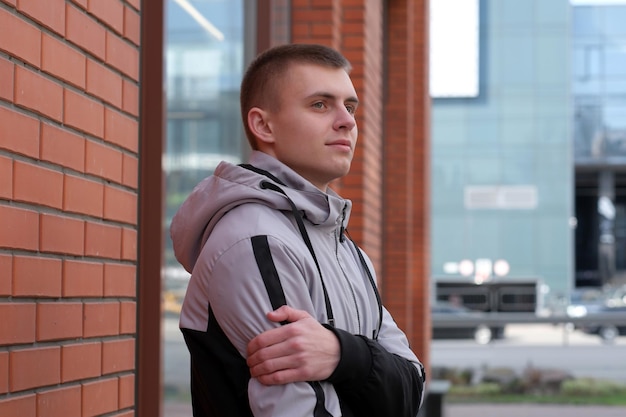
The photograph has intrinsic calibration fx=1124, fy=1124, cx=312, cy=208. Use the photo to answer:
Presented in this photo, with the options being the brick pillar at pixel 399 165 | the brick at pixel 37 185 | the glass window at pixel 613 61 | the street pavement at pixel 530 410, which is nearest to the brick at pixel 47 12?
the brick at pixel 37 185

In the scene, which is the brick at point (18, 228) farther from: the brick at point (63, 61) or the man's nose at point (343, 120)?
the man's nose at point (343, 120)

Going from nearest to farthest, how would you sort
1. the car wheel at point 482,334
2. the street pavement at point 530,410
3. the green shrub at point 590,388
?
the street pavement at point 530,410, the green shrub at point 590,388, the car wheel at point 482,334

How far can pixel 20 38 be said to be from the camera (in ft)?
6.88

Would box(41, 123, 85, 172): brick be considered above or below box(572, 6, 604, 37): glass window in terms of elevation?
below

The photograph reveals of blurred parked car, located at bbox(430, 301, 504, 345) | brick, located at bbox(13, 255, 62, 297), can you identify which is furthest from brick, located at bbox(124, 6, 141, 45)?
blurred parked car, located at bbox(430, 301, 504, 345)

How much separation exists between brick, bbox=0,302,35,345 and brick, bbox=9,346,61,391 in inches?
1.0

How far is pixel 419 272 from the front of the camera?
11273 mm

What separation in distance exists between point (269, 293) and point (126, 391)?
104 centimetres

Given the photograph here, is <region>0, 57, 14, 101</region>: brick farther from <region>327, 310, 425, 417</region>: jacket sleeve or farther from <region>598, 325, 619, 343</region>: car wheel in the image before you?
<region>598, 325, 619, 343</region>: car wheel

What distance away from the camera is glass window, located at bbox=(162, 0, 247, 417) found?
383 cm

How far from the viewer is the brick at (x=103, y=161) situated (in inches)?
98.1

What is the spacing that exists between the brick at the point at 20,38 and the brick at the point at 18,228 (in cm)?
29

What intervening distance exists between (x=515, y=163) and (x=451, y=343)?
13819 millimetres

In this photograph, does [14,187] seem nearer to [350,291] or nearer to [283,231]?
[283,231]
